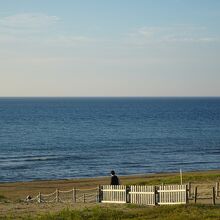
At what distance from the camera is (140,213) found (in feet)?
73.5

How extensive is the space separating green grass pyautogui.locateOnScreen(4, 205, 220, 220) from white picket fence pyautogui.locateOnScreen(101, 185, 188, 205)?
188 centimetres

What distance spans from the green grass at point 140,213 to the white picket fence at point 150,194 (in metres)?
1.88

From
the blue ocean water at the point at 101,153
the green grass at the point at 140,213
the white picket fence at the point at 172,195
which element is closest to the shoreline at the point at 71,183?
the blue ocean water at the point at 101,153

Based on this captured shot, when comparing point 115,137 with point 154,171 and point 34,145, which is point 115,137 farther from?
point 154,171

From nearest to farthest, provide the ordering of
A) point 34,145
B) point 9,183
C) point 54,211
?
point 54,211 < point 9,183 < point 34,145

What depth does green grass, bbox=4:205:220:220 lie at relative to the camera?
20.9 meters

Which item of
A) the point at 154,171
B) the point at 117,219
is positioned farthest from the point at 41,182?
the point at 117,219

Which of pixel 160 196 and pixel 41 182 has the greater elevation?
pixel 160 196

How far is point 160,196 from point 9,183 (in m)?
26.0

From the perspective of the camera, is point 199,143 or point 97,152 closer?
point 97,152

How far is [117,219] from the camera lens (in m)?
21.0

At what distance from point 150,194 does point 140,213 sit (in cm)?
351

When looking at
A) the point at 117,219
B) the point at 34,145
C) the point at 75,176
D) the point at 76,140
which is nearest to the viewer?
the point at 117,219

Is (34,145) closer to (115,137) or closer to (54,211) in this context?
(115,137)
